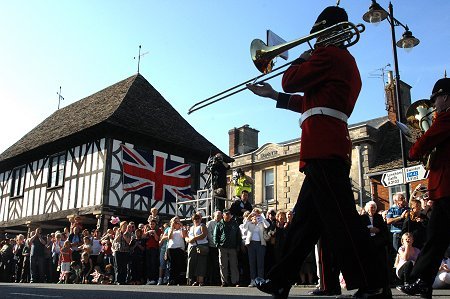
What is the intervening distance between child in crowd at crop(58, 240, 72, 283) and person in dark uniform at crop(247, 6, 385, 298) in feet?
40.7

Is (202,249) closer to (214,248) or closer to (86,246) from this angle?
(214,248)

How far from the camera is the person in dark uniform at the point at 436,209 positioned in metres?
4.54

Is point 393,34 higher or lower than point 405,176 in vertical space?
higher

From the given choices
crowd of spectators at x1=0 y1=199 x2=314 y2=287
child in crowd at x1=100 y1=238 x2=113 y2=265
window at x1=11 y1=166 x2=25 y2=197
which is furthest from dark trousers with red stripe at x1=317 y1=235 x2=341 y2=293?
window at x1=11 y1=166 x2=25 y2=197

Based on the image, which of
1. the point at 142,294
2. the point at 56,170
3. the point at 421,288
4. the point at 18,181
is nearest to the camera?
the point at 421,288

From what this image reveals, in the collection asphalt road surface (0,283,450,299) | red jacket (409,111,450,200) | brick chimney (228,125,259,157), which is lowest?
asphalt road surface (0,283,450,299)

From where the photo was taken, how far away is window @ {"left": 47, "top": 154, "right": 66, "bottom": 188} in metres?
21.5

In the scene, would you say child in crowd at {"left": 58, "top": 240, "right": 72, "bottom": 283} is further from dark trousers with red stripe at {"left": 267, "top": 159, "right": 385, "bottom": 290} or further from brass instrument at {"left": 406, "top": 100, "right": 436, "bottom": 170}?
dark trousers with red stripe at {"left": 267, "top": 159, "right": 385, "bottom": 290}

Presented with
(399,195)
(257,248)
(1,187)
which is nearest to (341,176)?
(399,195)

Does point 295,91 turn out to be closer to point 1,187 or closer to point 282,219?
point 282,219

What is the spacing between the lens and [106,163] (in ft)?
63.8

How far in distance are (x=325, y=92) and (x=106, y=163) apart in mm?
16805

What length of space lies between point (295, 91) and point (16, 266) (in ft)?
57.1

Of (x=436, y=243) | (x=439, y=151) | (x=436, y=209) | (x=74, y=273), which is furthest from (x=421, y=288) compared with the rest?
(x=74, y=273)
